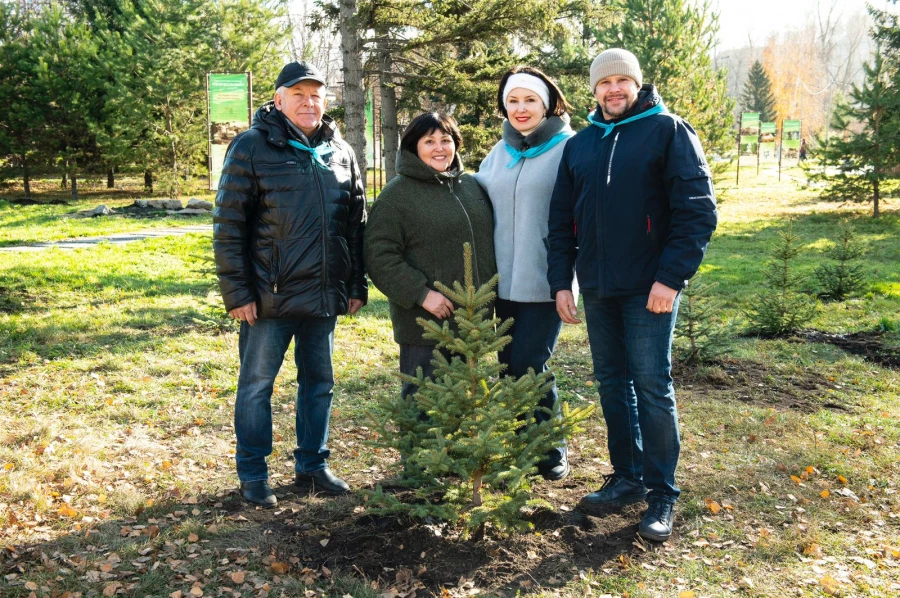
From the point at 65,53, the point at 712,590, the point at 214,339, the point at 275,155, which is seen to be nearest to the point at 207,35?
the point at 65,53

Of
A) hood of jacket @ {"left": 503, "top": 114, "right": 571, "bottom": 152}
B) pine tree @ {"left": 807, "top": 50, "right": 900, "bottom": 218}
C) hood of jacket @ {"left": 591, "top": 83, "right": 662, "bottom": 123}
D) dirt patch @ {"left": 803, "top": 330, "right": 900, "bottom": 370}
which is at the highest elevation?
pine tree @ {"left": 807, "top": 50, "right": 900, "bottom": 218}

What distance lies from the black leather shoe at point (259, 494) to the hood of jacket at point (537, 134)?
230 centimetres

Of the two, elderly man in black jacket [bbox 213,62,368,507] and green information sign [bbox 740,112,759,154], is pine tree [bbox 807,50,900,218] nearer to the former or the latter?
green information sign [bbox 740,112,759,154]

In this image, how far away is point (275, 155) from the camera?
3686 mm

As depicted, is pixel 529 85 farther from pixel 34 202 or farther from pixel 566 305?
pixel 34 202

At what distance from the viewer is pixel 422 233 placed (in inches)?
149

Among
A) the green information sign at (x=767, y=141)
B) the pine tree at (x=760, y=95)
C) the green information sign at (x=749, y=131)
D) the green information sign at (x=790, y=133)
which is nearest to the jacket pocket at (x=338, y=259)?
the green information sign at (x=749, y=131)

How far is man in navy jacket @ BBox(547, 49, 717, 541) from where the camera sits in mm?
3324

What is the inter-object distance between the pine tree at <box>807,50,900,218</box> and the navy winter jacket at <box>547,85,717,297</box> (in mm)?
16313

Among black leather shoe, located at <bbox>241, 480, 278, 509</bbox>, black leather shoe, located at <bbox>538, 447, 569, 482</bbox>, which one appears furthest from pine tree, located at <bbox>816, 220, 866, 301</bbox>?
black leather shoe, located at <bbox>241, 480, 278, 509</bbox>

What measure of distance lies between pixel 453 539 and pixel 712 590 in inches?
46.7

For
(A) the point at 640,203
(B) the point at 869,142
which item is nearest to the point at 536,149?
(A) the point at 640,203

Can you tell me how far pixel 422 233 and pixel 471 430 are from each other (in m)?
1.07

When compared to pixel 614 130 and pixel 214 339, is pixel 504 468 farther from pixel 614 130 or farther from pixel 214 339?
pixel 214 339
